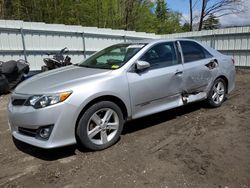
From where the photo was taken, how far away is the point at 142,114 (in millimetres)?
3992

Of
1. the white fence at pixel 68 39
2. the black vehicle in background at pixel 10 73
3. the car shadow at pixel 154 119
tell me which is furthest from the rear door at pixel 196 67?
the white fence at pixel 68 39

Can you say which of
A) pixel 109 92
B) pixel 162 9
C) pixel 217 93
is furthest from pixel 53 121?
pixel 162 9

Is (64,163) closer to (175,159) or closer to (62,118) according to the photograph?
(62,118)

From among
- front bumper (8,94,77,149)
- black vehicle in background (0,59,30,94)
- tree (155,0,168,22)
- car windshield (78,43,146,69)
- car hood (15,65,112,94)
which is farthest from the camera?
tree (155,0,168,22)

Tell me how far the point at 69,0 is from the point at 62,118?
42.7 feet

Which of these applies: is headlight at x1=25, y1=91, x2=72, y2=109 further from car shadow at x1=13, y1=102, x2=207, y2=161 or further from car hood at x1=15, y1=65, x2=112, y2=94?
car shadow at x1=13, y1=102, x2=207, y2=161

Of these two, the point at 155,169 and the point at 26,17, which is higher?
the point at 26,17

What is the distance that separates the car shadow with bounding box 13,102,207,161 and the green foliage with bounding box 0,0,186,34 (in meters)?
10.1

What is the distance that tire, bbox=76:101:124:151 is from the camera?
10.9ft

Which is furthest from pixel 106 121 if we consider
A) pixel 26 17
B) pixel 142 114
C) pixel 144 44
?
pixel 26 17

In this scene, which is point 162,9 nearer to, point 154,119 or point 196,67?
point 196,67

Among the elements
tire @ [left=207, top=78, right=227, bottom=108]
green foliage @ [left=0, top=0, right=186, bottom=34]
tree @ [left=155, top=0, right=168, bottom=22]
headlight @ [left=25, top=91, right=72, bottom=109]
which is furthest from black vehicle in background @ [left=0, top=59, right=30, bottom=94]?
tree @ [left=155, top=0, right=168, bottom=22]

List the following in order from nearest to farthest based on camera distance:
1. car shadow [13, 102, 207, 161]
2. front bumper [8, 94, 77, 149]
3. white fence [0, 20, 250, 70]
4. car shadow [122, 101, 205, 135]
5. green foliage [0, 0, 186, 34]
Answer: front bumper [8, 94, 77, 149] < car shadow [13, 102, 207, 161] < car shadow [122, 101, 205, 135] < white fence [0, 20, 250, 70] < green foliage [0, 0, 186, 34]

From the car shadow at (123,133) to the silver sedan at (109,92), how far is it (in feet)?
1.10
